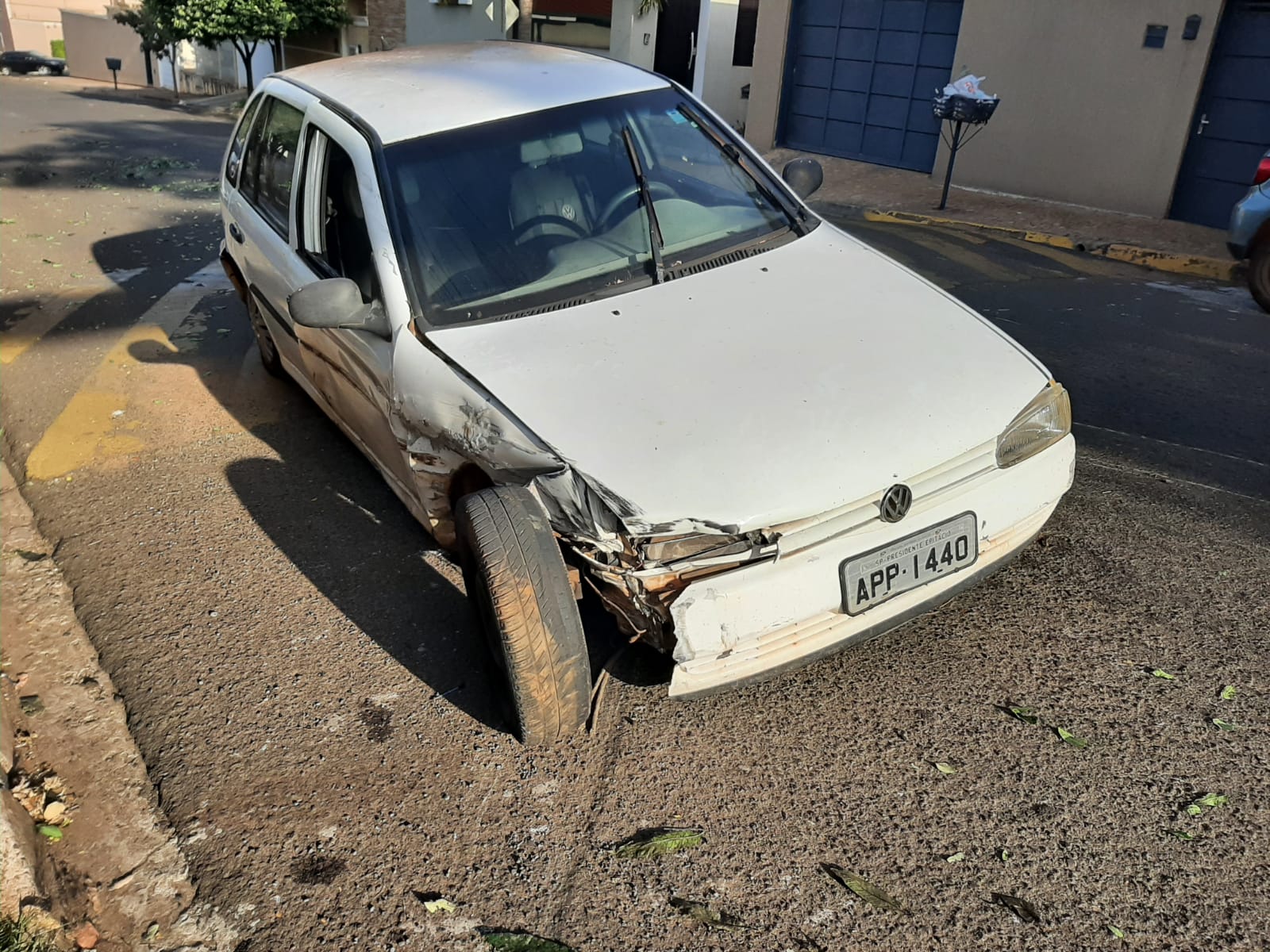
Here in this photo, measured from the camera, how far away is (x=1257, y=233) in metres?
7.78

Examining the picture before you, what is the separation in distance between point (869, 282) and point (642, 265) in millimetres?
858

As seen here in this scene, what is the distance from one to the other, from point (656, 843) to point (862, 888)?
553mm

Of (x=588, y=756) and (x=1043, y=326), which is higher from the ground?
(x=1043, y=326)

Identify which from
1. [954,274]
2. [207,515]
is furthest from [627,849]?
[954,274]

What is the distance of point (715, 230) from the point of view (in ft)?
13.2

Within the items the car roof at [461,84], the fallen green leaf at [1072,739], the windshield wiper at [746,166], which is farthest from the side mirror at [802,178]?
the fallen green leaf at [1072,739]

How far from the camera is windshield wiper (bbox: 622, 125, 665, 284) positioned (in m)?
3.77

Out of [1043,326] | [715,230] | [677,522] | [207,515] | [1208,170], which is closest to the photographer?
[677,522]

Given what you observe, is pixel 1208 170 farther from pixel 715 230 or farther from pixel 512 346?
pixel 512 346

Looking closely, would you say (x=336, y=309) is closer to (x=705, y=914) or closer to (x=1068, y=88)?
(x=705, y=914)

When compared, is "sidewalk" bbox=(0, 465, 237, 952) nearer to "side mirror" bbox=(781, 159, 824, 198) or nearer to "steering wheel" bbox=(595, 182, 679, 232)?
"steering wheel" bbox=(595, 182, 679, 232)

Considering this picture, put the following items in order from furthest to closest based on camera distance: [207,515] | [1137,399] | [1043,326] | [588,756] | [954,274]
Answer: [954,274] < [1043,326] < [1137,399] < [207,515] < [588,756]

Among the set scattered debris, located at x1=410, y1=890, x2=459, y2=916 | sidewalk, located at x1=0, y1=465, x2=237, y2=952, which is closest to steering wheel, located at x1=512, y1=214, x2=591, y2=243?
sidewalk, located at x1=0, y1=465, x2=237, y2=952

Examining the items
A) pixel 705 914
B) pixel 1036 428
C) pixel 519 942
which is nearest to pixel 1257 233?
pixel 1036 428
